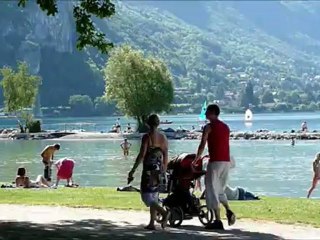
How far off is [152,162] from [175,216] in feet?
3.81

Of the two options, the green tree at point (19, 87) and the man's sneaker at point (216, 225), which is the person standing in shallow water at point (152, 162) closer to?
the man's sneaker at point (216, 225)

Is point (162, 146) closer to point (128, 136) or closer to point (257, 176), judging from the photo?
point (257, 176)

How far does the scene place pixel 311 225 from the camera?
41.9 ft

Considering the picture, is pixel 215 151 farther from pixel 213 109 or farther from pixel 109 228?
pixel 109 228

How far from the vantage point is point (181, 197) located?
40.3ft

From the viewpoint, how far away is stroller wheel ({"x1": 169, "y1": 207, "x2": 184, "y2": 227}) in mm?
12266

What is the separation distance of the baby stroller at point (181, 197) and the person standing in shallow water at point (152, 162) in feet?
1.10

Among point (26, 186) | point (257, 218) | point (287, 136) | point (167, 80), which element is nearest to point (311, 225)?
point (257, 218)

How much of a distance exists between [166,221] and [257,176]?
22741mm

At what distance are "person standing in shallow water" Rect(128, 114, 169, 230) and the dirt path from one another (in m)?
0.55

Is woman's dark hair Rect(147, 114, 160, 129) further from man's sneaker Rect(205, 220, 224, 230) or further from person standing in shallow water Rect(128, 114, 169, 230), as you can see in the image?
man's sneaker Rect(205, 220, 224, 230)

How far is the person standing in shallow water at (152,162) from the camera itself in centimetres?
1170

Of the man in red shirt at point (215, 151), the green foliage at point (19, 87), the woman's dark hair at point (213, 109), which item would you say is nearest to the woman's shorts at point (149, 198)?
the man in red shirt at point (215, 151)

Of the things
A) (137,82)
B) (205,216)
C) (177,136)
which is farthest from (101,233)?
(137,82)
